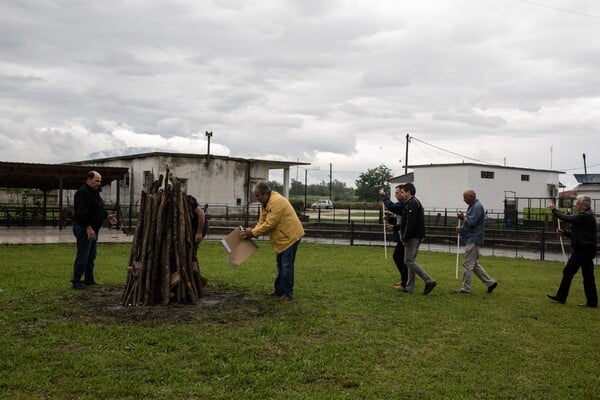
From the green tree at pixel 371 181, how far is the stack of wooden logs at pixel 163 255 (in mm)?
83699

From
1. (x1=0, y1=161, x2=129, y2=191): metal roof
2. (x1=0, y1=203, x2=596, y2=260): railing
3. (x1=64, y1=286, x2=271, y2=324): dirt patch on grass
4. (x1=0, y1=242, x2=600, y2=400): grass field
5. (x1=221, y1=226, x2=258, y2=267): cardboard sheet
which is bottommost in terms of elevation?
(x1=0, y1=242, x2=600, y2=400): grass field

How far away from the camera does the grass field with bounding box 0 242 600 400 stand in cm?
480

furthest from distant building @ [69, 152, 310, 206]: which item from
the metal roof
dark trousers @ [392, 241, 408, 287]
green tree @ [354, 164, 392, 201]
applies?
green tree @ [354, 164, 392, 201]

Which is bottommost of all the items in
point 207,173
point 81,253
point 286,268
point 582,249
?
point 286,268

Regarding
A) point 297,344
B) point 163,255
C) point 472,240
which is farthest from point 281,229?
point 472,240

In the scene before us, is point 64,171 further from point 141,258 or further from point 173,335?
point 173,335

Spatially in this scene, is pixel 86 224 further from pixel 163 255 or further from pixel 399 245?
pixel 399 245

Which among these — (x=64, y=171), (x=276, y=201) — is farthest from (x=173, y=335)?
(x=64, y=171)

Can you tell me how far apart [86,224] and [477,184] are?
34.6 m

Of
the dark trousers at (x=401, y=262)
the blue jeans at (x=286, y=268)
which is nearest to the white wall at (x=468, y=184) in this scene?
the dark trousers at (x=401, y=262)

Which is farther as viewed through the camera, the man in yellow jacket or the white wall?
the white wall

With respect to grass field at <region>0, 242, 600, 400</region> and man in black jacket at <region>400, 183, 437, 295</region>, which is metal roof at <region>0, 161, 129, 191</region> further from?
man in black jacket at <region>400, 183, 437, 295</region>

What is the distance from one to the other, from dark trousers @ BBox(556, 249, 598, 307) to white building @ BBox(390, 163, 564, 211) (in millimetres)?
30099

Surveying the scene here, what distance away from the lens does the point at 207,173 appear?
36500mm
